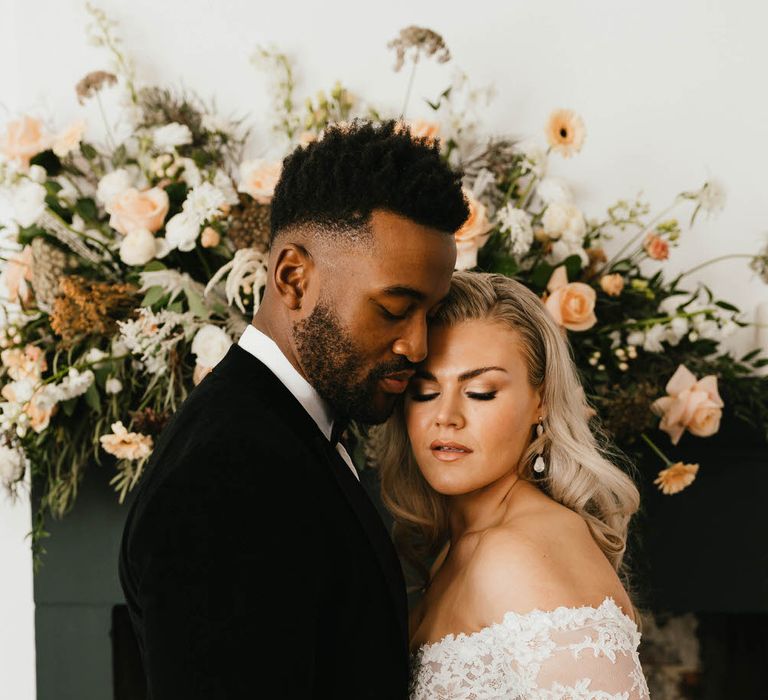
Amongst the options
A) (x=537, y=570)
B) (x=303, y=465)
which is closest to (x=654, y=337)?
(x=537, y=570)

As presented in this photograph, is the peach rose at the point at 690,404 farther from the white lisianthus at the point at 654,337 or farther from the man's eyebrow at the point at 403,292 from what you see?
the man's eyebrow at the point at 403,292

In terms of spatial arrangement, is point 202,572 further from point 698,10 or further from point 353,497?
point 698,10

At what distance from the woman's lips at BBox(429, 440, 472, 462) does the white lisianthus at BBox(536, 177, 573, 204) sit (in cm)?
88

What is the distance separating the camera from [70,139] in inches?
84.6

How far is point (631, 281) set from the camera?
2.23 meters

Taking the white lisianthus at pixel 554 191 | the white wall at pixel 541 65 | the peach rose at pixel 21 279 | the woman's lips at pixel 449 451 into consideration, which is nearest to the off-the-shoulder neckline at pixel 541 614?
the woman's lips at pixel 449 451

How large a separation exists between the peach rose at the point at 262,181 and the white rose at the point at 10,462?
89cm

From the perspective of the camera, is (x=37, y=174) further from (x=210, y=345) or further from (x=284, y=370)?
(x=284, y=370)

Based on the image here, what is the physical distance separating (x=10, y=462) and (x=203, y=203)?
2.73 ft

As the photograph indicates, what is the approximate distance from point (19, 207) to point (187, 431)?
127 centimetres

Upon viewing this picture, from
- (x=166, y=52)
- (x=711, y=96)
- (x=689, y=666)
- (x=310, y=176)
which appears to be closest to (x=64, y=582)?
(x=166, y=52)

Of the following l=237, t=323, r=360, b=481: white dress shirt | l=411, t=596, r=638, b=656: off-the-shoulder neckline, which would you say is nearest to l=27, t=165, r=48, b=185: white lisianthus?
l=237, t=323, r=360, b=481: white dress shirt

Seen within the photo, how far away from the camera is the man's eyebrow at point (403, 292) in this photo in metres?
1.16

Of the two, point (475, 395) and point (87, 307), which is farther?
point (87, 307)
